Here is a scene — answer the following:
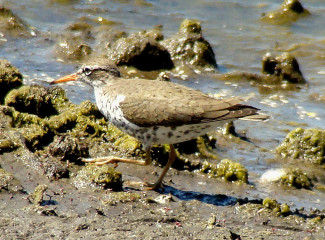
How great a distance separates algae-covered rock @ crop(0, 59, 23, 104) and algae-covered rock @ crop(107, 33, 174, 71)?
11.4 feet

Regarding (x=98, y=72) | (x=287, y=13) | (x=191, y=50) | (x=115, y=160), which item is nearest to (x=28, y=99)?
(x=98, y=72)

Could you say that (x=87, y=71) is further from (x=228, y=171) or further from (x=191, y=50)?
(x=191, y=50)

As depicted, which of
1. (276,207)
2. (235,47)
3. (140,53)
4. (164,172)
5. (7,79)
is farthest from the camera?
(235,47)

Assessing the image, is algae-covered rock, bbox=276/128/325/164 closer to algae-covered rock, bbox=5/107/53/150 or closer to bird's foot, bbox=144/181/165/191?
bird's foot, bbox=144/181/165/191

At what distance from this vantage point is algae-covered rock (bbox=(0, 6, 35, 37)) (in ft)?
42.6

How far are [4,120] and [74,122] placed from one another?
3.11 feet

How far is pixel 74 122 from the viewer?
7848 millimetres

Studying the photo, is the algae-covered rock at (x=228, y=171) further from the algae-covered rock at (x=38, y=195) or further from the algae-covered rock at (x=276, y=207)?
the algae-covered rock at (x=38, y=195)

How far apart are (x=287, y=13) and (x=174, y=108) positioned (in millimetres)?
8939

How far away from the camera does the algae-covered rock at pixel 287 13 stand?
1450cm

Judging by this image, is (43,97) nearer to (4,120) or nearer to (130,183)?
(4,120)

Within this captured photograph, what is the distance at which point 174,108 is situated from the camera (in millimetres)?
6625

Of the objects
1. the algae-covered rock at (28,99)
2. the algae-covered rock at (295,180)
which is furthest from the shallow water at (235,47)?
the algae-covered rock at (28,99)

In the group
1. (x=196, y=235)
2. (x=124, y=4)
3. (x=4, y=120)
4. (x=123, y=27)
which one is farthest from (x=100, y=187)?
(x=124, y=4)
